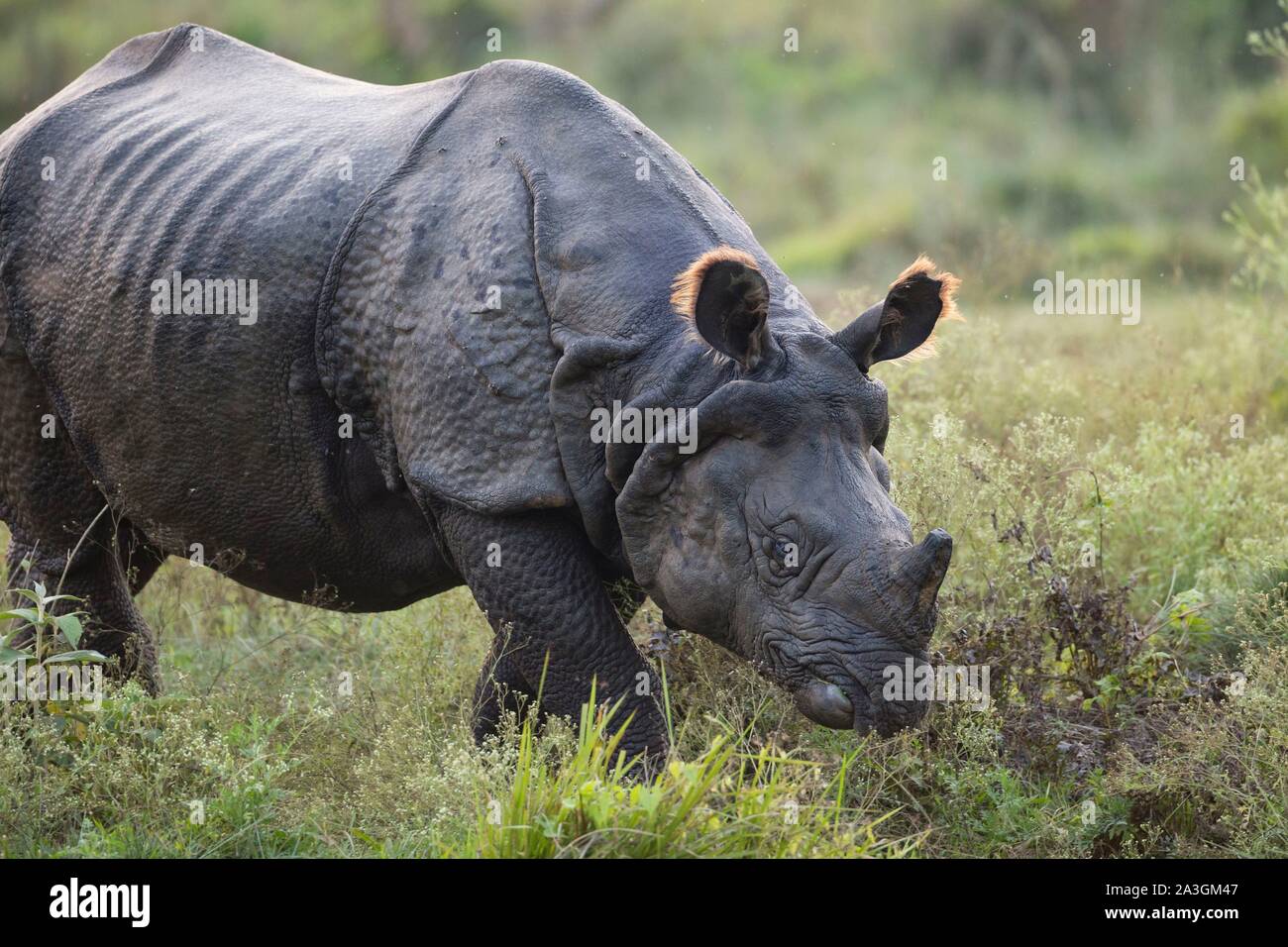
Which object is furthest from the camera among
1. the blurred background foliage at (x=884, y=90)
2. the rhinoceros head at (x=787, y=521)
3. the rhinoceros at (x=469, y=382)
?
the blurred background foliage at (x=884, y=90)

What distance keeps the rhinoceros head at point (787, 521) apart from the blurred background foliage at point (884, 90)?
9228mm

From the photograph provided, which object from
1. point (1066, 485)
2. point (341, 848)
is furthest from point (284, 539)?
point (1066, 485)

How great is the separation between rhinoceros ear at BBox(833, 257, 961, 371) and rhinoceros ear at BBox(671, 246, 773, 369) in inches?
10.7

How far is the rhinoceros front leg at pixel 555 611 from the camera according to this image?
4715 mm

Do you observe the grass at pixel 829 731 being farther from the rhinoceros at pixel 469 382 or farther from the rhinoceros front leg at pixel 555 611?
the rhinoceros at pixel 469 382

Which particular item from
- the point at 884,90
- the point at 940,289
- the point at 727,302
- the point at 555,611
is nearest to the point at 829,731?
the point at 555,611

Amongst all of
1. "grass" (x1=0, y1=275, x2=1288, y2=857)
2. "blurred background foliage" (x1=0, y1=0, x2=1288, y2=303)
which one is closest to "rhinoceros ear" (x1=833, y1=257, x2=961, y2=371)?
"grass" (x1=0, y1=275, x2=1288, y2=857)

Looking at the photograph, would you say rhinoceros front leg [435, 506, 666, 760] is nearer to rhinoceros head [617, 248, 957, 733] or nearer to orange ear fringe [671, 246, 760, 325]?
rhinoceros head [617, 248, 957, 733]

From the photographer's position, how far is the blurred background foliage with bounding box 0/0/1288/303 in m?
15.1

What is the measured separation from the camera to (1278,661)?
526cm

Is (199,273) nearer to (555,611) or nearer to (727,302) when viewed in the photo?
(555,611)

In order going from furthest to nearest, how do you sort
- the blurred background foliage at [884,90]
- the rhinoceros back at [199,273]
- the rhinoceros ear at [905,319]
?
1. the blurred background foliage at [884,90]
2. the rhinoceros back at [199,273]
3. the rhinoceros ear at [905,319]

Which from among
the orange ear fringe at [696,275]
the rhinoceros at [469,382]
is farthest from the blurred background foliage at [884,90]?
the orange ear fringe at [696,275]
